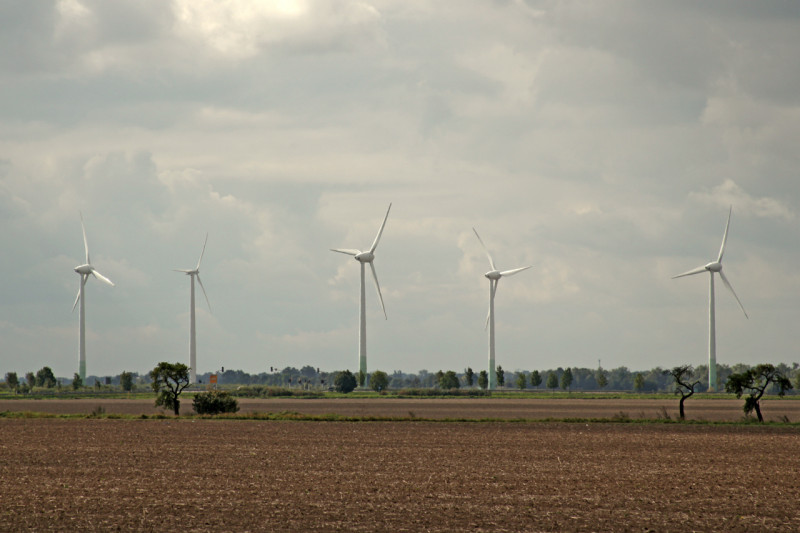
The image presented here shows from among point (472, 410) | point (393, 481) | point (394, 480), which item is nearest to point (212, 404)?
point (472, 410)

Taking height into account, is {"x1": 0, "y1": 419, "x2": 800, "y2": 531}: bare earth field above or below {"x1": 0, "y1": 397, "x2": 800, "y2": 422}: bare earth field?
above

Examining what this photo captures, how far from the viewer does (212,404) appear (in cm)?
9419

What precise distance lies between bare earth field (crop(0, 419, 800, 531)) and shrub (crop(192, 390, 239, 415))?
82.8ft

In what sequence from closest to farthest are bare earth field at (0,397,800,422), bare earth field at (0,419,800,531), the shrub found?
bare earth field at (0,419,800,531)
the shrub
bare earth field at (0,397,800,422)

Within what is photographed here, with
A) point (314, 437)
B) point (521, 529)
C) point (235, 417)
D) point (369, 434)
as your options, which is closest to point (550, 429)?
point (369, 434)

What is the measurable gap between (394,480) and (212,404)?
187 ft

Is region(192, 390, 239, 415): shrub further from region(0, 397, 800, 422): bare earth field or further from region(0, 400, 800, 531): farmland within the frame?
region(0, 400, 800, 531): farmland

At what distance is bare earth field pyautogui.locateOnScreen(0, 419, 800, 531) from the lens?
101 feet

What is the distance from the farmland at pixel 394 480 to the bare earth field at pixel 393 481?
0.07 metres

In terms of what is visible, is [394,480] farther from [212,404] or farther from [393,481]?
[212,404]

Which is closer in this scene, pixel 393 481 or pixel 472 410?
pixel 393 481

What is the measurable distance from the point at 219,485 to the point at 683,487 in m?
18.4

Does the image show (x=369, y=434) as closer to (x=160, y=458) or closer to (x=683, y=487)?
(x=160, y=458)

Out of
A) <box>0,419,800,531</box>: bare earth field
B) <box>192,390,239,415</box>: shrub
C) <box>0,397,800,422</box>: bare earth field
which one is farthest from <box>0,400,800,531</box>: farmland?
<box>0,397,800,422</box>: bare earth field
